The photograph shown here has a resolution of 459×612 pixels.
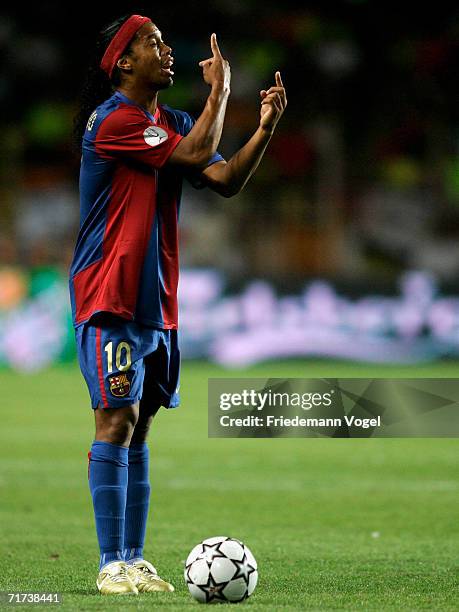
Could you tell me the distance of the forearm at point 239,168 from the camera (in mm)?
3985

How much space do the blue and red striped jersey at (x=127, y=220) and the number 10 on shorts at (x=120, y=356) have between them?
103 millimetres

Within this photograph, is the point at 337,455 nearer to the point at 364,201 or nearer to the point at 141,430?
the point at 141,430

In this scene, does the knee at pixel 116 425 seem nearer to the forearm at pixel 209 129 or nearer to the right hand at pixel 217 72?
the forearm at pixel 209 129

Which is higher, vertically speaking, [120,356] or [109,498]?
[120,356]

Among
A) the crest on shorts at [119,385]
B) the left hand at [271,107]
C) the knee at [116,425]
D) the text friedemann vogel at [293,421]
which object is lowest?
the knee at [116,425]

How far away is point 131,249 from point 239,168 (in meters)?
0.47

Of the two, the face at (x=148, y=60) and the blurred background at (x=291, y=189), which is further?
the blurred background at (x=291, y=189)

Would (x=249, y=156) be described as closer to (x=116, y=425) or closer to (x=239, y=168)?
(x=239, y=168)

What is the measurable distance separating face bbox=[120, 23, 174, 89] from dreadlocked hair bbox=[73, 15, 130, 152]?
14 cm

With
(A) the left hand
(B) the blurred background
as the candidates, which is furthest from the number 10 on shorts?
(B) the blurred background

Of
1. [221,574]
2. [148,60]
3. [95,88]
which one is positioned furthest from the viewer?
[95,88]

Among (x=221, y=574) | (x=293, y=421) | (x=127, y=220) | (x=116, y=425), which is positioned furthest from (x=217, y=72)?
(x=221, y=574)

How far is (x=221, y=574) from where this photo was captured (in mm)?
3729

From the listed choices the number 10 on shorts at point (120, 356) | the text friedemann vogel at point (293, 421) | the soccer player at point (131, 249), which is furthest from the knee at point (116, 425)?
the text friedemann vogel at point (293, 421)
